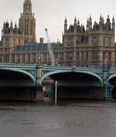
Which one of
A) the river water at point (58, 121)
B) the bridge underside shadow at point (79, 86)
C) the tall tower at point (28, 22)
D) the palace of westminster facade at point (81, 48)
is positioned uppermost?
the tall tower at point (28, 22)

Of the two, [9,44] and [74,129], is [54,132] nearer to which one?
[74,129]

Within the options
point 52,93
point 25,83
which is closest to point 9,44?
point 52,93

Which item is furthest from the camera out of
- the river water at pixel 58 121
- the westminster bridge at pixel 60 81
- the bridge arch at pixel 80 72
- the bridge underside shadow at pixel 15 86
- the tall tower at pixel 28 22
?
the tall tower at pixel 28 22

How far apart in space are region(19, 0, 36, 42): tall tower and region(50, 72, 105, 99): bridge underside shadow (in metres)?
66.3

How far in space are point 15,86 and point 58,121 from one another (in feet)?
77.3

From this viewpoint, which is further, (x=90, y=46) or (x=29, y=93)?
(x=90, y=46)

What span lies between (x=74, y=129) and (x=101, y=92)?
30.5 meters

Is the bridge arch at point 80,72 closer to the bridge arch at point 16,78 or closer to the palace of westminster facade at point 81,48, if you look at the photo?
the bridge arch at point 16,78

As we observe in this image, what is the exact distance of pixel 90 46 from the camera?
108 m

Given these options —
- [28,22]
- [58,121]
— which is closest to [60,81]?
[58,121]

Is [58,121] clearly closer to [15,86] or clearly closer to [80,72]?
[80,72]

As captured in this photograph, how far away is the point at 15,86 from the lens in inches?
2456

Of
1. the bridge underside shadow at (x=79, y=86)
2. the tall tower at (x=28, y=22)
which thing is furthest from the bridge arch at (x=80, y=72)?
the tall tower at (x=28, y=22)

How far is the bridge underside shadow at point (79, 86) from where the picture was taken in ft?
216
